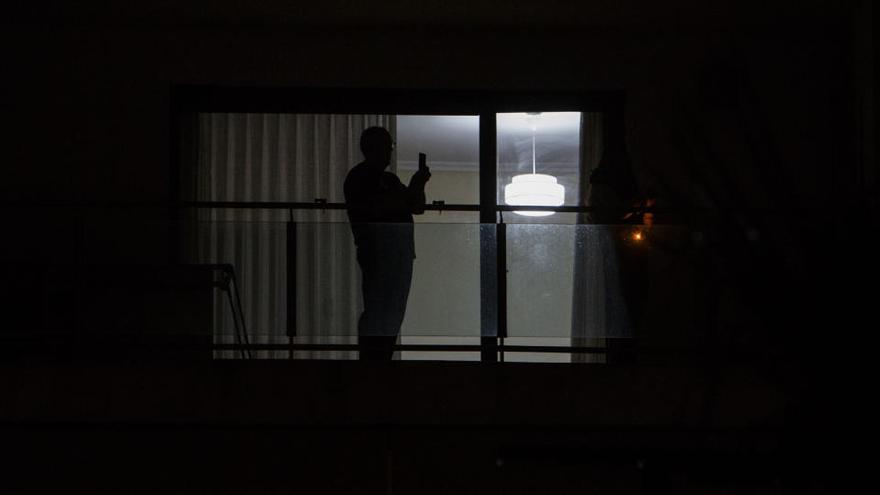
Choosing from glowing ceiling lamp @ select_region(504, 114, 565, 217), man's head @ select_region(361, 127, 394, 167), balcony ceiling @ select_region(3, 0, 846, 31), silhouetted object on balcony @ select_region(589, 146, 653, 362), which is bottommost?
silhouetted object on balcony @ select_region(589, 146, 653, 362)

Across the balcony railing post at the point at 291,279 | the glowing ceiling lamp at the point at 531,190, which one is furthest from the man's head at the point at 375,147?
the glowing ceiling lamp at the point at 531,190

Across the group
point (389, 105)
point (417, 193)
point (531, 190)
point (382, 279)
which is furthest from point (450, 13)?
point (382, 279)

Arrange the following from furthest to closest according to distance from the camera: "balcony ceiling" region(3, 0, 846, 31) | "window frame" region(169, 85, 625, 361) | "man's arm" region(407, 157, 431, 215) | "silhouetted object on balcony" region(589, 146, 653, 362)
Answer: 1. "window frame" region(169, 85, 625, 361)
2. "balcony ceiling" region(3, 0, 846, 31)
3. "man's arm" region(407, 157, 431, 215)
4. "silhouetted object on balcony" region(589, 146, 653, 362)

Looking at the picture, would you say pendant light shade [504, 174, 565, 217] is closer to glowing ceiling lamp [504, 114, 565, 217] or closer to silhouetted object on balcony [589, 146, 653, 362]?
glowing ceiling lamp [504, 114, 565, 217]

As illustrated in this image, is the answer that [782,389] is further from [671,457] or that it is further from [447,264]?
[447,264]

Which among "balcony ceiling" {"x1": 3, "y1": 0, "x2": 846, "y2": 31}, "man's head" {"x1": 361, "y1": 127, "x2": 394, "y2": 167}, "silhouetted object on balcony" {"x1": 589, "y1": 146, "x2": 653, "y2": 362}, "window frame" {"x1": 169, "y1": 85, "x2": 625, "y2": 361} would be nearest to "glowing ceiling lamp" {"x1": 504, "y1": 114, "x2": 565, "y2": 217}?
"window frame" {"x1": 169, "y1": 85, "x2": 625, "y2": 361}

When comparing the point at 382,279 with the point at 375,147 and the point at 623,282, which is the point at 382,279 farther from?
the point at 623,282

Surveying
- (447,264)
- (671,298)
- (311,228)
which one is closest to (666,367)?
(671,298)

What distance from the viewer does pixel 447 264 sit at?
4.93 meters

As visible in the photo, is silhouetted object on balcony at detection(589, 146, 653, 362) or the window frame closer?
silhouetted object on balcony at detection(589, 146, 653, 362)

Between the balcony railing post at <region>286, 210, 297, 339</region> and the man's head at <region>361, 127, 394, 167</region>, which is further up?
the man's head at <region>361, 127, 394, 167</region>

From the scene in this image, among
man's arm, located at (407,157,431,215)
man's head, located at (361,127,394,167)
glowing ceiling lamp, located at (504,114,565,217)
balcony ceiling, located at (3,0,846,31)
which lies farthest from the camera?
glowing ceiling lamp, located at (504,114,565,217)

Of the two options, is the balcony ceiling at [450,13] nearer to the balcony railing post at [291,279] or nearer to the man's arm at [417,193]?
the man's arm at [417,193]

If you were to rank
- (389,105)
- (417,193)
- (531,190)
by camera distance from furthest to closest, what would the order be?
1. (531,190)
2. (389,105)
3. (417,193)
